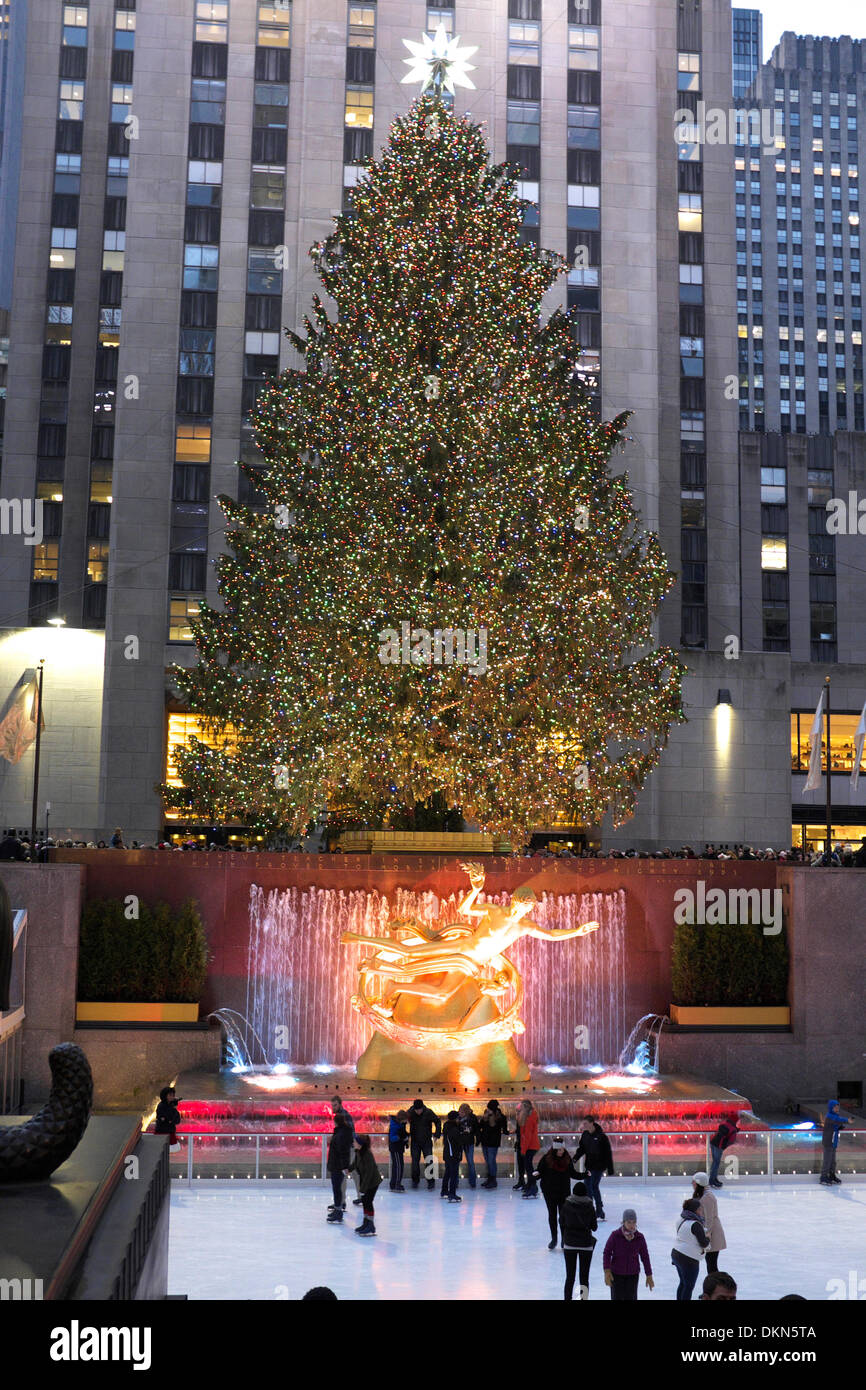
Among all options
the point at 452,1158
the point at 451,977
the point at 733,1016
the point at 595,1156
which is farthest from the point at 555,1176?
the point at 733,1016

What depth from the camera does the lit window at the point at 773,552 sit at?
74188 millimetres

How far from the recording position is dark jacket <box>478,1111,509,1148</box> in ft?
61.1

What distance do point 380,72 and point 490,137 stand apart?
15.5 feet

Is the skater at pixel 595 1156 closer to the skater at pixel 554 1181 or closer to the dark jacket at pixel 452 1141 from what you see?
the skater at pixel 554 1181

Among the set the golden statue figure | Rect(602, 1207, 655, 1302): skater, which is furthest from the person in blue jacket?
Rect(602, 1207, 655, 1302): skater

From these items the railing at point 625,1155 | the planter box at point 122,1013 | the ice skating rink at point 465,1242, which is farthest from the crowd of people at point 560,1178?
the planter box at point 122,1013

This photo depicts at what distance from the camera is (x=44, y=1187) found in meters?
7.79

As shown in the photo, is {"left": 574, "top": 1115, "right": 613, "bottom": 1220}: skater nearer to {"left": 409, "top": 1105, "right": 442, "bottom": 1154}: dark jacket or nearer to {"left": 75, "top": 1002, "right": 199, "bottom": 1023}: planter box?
{"left": 409, "top": 1105, "right": 442, "bottom": 1154}: dark jacket

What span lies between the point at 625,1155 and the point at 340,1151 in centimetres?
491

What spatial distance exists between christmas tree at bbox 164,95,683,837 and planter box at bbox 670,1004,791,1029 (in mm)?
6938

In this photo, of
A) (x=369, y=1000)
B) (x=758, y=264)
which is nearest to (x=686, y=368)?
(x=369, y=1000)

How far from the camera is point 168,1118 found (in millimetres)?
18594

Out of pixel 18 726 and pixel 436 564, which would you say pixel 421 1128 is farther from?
pixel 436 564

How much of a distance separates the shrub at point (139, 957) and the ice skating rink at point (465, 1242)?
22.3 ft
